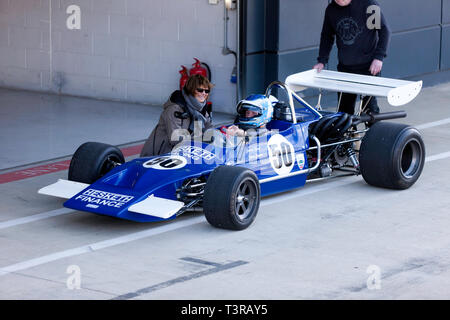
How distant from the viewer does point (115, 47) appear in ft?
45.3

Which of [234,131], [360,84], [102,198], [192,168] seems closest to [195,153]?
[192,168]

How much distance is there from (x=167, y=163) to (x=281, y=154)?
1.17 metres

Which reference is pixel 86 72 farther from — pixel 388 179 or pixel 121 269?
pixel 121 269

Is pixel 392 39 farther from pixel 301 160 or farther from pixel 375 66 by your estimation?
pixel 301 160

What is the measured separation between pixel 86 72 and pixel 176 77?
5.79 ft

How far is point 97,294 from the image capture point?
20.0 ft

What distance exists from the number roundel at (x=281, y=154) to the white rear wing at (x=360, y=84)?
120 cm

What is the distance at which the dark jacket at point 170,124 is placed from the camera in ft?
27.6

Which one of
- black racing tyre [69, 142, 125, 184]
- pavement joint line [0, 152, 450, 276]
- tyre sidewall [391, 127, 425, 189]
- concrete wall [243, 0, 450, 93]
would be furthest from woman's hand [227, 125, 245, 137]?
concrete wall [243, 0, 450, 93]

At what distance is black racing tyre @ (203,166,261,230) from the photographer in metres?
7.36
